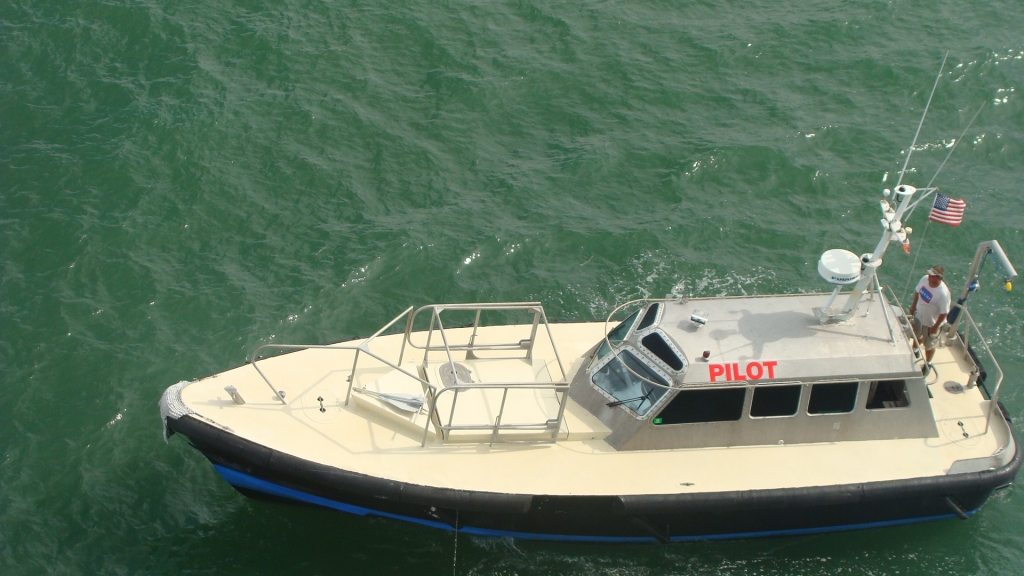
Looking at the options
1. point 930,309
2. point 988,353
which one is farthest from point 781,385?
point 988,353

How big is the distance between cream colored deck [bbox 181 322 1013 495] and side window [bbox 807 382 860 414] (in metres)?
0.48

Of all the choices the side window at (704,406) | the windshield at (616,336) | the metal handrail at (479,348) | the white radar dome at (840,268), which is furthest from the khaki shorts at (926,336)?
the metal handrail at (479,348)

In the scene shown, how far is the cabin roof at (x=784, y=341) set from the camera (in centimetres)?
1146

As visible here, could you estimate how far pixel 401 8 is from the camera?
20.7 metres

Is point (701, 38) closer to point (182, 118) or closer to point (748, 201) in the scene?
point (748, 201)

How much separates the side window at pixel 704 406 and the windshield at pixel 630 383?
21 cm

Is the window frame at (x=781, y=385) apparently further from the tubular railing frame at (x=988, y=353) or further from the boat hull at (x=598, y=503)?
the tubular railing frame at (x=988, y=353)

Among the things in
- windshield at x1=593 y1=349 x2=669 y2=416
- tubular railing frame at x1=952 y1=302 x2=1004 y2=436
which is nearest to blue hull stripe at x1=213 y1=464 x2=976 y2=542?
tubular railing frame at x1=952 y1=302 x2=1004 y2=436

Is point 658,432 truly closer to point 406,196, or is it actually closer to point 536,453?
point 536,453

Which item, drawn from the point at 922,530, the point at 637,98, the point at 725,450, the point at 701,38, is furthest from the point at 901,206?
the point at 701,38

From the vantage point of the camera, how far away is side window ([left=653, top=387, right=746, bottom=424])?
11.5 m

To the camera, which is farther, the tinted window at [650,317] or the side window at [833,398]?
A: the tinted window at [650,317]

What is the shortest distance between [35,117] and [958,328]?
16.3m

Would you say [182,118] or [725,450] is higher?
[182,118]
